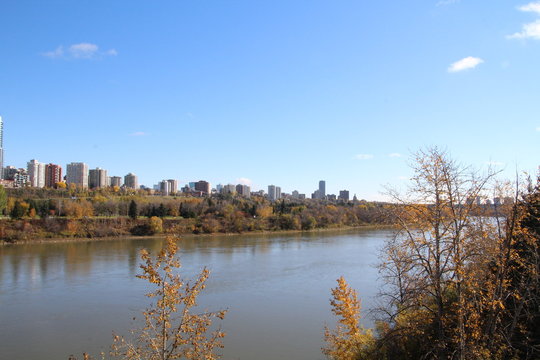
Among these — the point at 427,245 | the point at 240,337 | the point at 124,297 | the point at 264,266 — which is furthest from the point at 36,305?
the point at 427,245

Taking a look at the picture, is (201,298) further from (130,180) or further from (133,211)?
(130,180)

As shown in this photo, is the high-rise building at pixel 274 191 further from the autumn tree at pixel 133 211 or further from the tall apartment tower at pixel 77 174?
the autumn tree at pixel 133 211

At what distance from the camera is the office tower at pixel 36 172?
280 feet

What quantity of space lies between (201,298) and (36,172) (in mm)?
83643

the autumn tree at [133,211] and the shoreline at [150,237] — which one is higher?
the autumn tree at [133,211]

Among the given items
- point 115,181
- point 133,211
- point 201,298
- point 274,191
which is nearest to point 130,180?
point 115,181

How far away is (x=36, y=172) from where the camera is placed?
85.5 metres

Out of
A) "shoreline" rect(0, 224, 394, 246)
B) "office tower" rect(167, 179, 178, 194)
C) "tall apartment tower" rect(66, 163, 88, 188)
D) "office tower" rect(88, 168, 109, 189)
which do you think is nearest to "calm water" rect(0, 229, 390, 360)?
"shoreline" rect(0, 224, 394, 246)

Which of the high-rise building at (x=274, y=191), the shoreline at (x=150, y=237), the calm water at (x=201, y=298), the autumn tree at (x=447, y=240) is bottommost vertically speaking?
the calm water at (x=201, y=298)

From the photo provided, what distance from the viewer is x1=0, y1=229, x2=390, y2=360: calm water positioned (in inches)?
426

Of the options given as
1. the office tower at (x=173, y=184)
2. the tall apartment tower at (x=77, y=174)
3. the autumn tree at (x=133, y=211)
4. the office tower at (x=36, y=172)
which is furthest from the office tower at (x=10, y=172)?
the autumn tree at (x=133, y=211)

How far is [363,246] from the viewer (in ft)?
103

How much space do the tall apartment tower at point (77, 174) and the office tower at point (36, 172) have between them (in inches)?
193

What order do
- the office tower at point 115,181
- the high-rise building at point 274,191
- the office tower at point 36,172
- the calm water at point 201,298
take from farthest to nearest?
the high-rise building at point 274,191
the office tower at point 115,181
the office tower at point 36,172
the calm water at point 201,298
